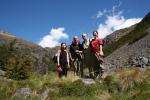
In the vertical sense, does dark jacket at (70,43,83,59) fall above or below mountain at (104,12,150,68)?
below

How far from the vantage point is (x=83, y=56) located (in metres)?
18.7

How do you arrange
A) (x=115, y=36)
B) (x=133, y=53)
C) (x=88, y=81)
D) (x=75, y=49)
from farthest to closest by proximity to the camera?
(x=115, y=36) → (x=133, y=53) → (x=75, y=49) → (x=88, y=81)

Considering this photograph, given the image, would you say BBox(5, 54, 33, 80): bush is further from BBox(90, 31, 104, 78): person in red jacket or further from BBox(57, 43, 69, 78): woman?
BBox(90, 31, 104, 78): person in red jacket

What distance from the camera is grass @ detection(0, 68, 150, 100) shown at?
562 inches

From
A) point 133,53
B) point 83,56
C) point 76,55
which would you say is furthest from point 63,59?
point 133,53

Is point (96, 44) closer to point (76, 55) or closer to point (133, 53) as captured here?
point (76, 55)

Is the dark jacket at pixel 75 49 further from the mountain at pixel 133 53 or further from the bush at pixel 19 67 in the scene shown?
the bush at pixel 19 67

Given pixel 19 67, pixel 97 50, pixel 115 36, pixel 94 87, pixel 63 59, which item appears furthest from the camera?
pixel 115 36

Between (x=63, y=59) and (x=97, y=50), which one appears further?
(x=63, y=59)

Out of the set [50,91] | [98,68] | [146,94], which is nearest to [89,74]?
[98,68]

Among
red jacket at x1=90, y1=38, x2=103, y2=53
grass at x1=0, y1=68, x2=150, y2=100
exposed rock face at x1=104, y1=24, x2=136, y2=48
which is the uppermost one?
exposed rock face at x1=104, y1=24, x2=136, y2=48

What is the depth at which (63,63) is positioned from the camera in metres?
18.9

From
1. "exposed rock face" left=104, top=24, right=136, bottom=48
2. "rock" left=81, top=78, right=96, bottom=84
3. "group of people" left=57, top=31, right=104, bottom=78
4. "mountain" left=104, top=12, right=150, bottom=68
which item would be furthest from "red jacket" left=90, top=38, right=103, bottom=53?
"exposed rock face" left=104, top=24, right=136, bottom=48

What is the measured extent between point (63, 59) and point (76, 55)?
0.64 m
